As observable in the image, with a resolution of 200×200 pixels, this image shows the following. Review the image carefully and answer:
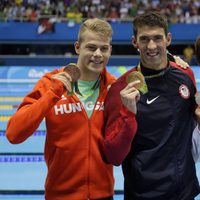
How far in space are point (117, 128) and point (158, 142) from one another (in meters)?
0.20

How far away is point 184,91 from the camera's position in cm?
173

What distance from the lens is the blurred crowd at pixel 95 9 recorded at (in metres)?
14.8

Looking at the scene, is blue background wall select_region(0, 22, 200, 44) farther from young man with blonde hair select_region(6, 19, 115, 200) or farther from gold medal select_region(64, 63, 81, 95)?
gold medal select_region(64, 63, 81, 95)

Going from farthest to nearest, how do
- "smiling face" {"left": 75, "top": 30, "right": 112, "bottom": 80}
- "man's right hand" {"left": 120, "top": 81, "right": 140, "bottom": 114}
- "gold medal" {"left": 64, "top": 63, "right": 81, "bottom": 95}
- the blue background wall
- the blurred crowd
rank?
the blurred crowd, the blue background wall, "smiling face" {"left": 75, "top": 30, "right": 112, "bottom": 80}, "gold medal" {"left": 64, "top": 63, "right": 81, "bottom": 95}, "man's right hand" {"left": 120, "top": 81, "right": 140, "bottom": 114}

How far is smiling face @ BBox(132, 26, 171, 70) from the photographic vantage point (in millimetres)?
1688

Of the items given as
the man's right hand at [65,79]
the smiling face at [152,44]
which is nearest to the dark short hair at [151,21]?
the smiling face at [152,44]

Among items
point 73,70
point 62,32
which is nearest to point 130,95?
point 73,70

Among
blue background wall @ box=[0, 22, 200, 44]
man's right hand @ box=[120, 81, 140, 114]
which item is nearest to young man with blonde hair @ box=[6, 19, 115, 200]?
man's right hand @ box=[120, 81, 140, 114]

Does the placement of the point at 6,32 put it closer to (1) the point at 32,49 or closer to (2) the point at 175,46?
(1) the point at 32,49

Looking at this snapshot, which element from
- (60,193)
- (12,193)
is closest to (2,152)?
(12,193)

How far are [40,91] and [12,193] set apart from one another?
2.07m

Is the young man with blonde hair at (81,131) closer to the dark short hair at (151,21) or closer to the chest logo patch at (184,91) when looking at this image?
the dark short hair at (151,21)

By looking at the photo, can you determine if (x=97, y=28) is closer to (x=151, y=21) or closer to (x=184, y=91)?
(x=151, y=21)

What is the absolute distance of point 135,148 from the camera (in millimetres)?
1717
